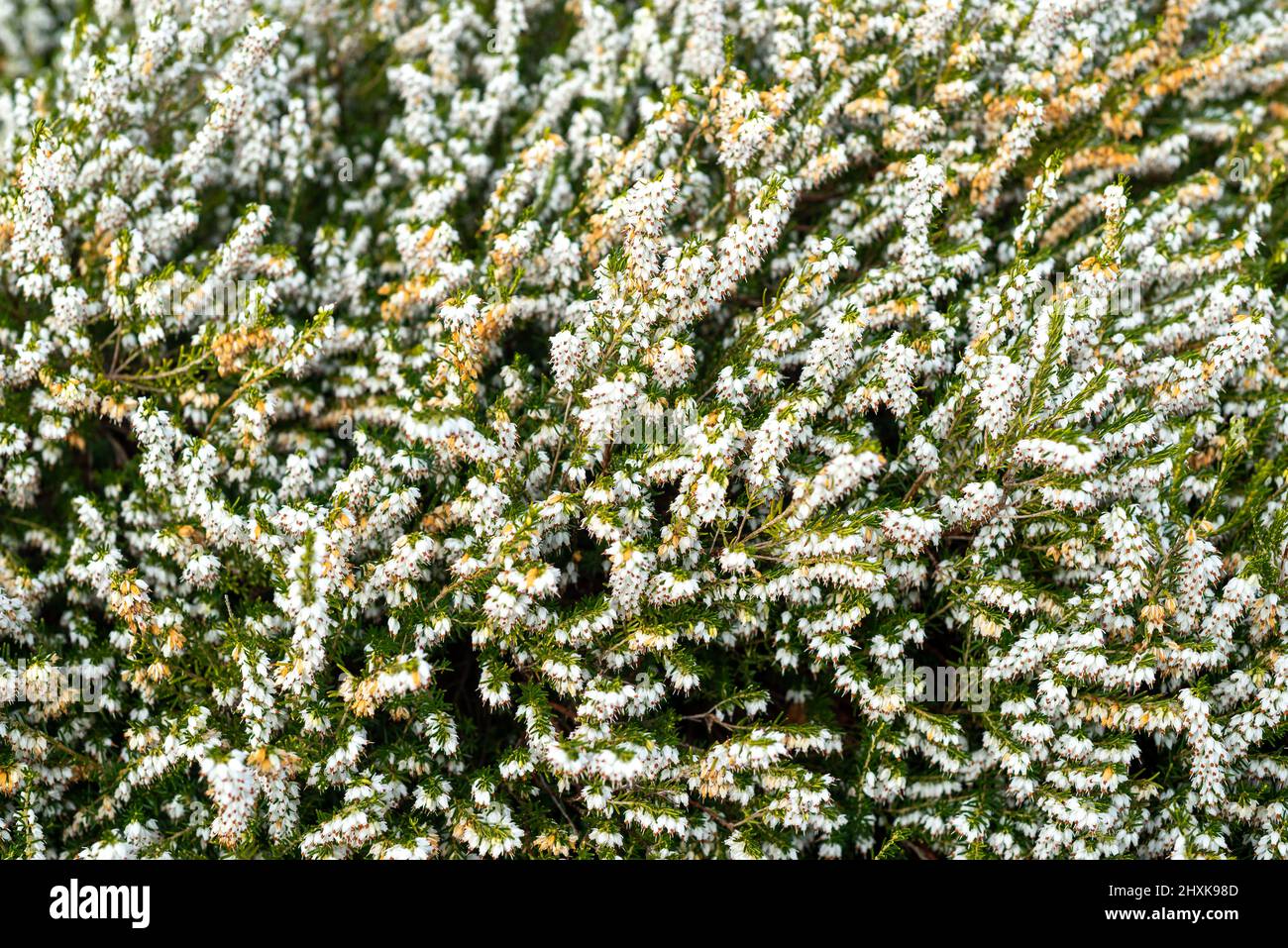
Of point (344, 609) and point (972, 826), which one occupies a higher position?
point (344, 609)

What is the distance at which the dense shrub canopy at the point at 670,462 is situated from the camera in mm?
4793

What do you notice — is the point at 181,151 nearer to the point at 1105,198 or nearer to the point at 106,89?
the point at 106,89

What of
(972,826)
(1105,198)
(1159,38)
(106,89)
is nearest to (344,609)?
(972,826)

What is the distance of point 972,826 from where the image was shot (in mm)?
4965

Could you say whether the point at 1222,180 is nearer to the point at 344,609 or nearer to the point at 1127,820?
the point at 1127,820

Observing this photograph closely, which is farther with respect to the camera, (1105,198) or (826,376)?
(1105,198)

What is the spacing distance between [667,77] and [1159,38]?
132 inches

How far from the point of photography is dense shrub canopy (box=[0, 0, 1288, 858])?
479 cm

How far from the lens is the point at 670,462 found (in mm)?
4805

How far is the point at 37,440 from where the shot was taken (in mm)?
5824
